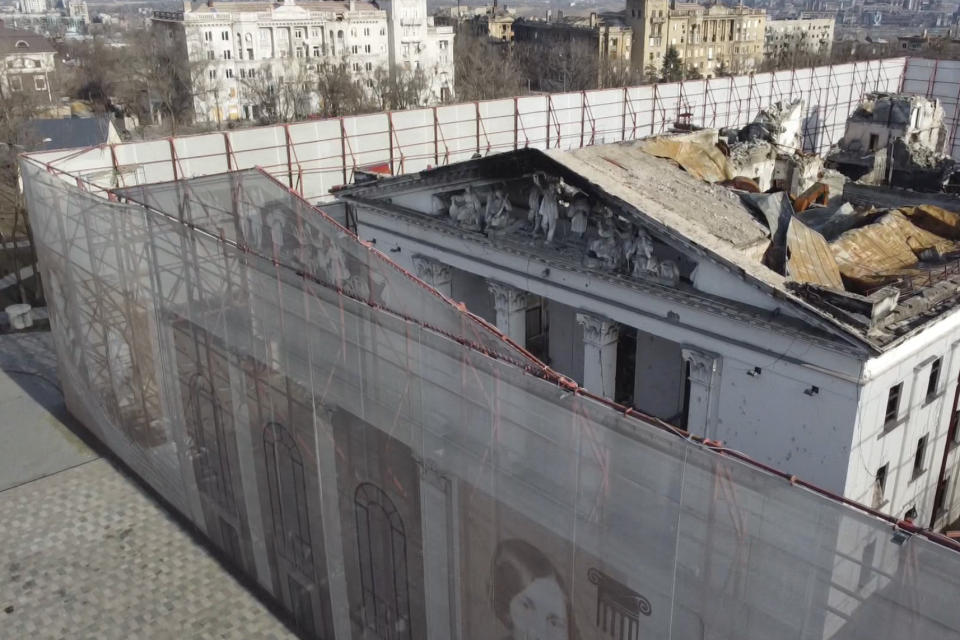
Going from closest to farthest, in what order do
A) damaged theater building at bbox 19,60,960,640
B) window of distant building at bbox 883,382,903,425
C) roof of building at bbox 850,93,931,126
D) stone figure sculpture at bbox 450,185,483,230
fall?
damaged theater building at bbox 19,60,960,640
window of distant building at bbox 883,382,903,425
stone figure sculpture at bbox 450,185,483,230
roof of building at bbox 850,93,931,126

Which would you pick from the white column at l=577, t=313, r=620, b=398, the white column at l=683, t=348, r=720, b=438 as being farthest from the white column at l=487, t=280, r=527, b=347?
the white column at l=683, t=348, r=720, b=438

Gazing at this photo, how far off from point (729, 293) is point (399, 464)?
963 cm

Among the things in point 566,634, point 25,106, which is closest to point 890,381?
point 566,634

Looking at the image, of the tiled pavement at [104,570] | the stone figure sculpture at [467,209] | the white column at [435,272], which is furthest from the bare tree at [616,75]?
the tiled pavement at [104,570]

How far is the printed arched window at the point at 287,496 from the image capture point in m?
17.0

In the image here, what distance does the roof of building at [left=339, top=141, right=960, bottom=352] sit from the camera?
18.2 meters

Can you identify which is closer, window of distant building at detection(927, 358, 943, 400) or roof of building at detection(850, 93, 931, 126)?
window of distant building at detection(927, 358, 943, 400)

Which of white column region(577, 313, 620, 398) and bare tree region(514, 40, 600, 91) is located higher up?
bare tree region(514, 40, 600, 91)

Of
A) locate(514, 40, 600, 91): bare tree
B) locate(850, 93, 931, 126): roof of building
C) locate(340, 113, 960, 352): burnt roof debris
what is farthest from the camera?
locate(514, 40, 600, 91): bare tree

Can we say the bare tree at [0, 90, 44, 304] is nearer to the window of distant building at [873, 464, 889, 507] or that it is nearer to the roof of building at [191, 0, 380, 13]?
the window of distant building at [873, 464, 889, 507]

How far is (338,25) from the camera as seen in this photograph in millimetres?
109250

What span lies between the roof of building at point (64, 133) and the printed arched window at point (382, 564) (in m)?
31.3

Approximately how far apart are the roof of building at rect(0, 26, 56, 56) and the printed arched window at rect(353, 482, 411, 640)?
11128 cm

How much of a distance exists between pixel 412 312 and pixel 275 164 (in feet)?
68.0
